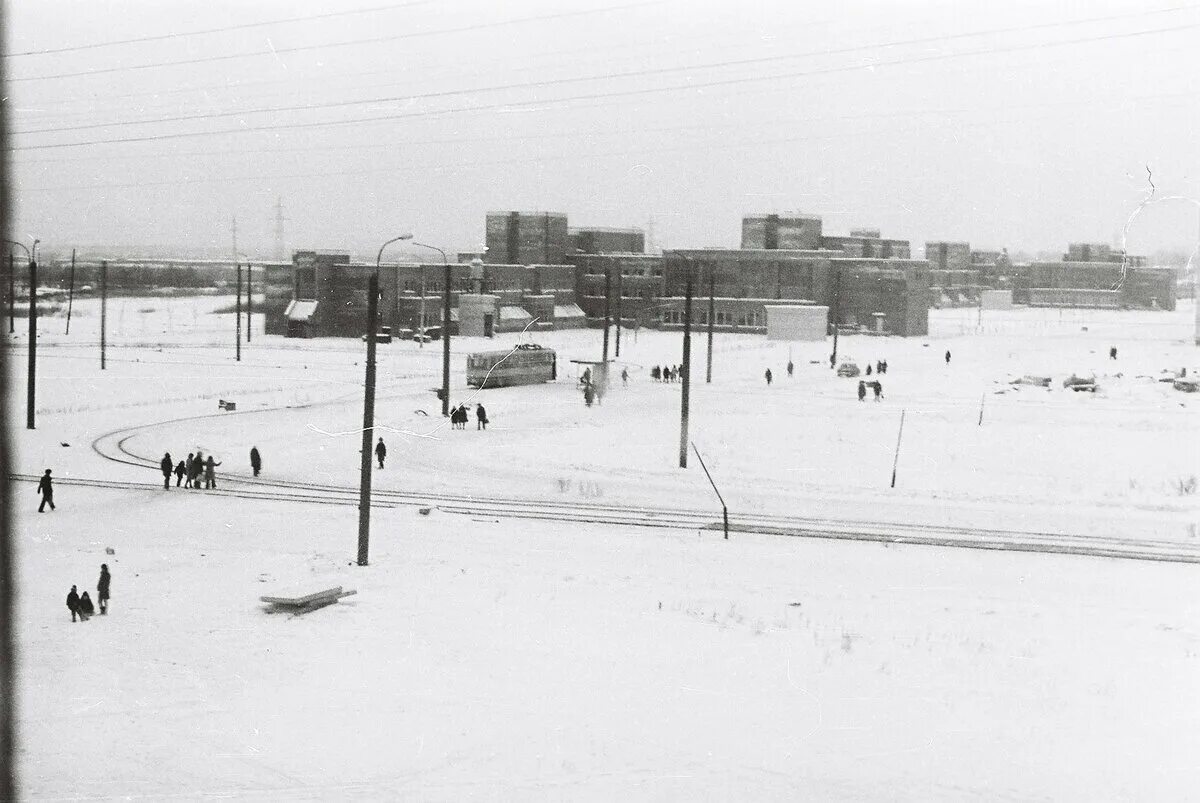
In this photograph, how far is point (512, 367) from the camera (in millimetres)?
57719

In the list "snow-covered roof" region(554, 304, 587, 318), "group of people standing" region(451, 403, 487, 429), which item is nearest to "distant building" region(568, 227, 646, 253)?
"snow-covered roof" region(554, 304, 587, 318)

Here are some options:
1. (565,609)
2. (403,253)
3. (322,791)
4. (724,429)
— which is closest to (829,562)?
(565,609)

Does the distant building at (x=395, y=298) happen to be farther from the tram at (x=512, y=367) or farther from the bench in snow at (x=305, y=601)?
the bench in snow at (x=305, y=601)

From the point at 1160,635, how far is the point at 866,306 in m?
85.6

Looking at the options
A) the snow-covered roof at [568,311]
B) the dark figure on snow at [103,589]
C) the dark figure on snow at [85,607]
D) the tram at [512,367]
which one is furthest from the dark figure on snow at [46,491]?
the snow-covered roof at [568,311]

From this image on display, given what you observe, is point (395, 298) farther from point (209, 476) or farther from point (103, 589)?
point (103, 589)

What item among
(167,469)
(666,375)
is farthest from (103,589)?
(666,375)

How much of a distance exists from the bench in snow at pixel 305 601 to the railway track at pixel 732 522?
8.77 meters

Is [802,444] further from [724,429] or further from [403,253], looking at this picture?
[403,253]

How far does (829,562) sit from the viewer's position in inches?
936

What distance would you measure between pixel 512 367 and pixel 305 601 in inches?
1531

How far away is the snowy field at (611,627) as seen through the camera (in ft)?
43.6

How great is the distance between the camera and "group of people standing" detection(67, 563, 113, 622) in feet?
60.3

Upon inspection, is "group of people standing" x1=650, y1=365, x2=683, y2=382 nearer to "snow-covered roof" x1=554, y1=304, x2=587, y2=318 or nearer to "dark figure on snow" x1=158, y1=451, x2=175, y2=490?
"dark figure on snow" x1=158, y1=451, x2=175, y2=490
